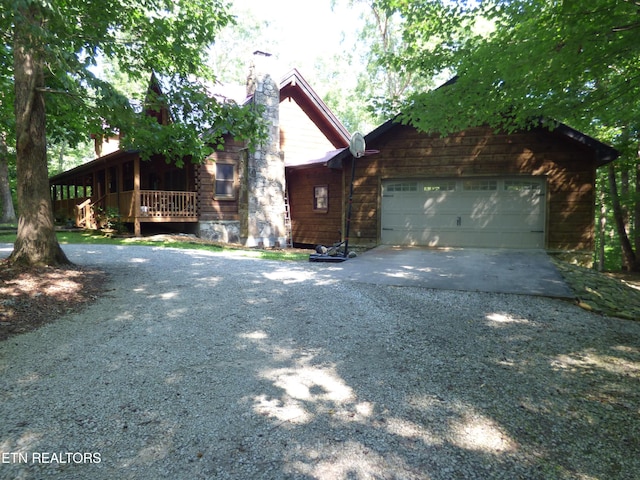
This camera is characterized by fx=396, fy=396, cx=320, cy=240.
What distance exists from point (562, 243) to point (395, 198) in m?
4.99

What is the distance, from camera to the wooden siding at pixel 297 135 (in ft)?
60.4

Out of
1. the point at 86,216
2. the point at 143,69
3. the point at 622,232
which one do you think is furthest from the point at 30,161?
the point at 622,232

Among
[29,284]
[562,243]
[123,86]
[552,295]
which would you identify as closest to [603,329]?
[552,295]

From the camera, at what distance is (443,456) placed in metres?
2.44

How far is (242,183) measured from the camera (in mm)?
17062

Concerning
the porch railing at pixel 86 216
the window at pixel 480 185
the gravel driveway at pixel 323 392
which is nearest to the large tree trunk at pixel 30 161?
the gravel driveway at pixel 323 392

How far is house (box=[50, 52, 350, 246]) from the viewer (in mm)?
16438

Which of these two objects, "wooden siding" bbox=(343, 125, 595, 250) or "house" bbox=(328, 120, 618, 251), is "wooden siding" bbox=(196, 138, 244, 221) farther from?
"wooden siding" bbox=(343, 125, 595, 250)

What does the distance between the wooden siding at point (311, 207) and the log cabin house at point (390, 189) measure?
45mm

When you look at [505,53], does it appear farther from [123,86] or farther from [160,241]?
[123,86]

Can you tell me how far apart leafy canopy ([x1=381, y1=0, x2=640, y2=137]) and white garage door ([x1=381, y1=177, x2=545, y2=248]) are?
131 inches

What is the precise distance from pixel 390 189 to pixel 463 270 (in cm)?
532

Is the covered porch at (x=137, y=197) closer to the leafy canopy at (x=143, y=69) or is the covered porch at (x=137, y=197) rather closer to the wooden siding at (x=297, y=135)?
the wooden siding at (x=297, y=135)

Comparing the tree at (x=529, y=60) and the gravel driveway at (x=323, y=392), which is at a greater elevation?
the tree at (x=529, y=60)
